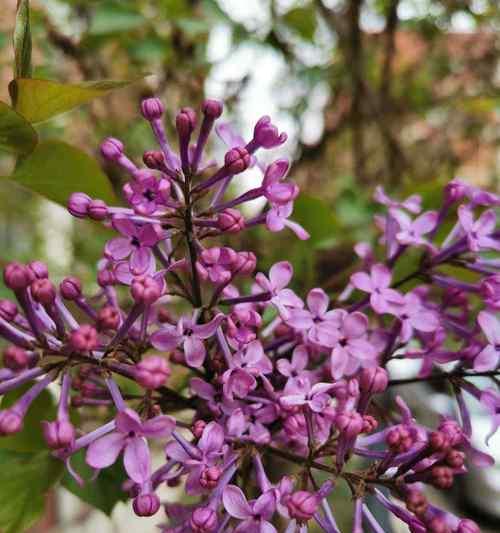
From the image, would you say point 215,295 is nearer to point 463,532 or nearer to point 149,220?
point 149,220

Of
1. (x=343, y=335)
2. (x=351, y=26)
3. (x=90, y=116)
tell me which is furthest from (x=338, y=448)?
(x=90, y=116)

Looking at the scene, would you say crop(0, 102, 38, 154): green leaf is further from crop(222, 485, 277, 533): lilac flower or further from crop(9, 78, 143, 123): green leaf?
crop(222, 485, 277, 533): lilac flower

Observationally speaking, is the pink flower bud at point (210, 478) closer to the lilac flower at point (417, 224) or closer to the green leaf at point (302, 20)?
the lilac flower at point (417, 224)

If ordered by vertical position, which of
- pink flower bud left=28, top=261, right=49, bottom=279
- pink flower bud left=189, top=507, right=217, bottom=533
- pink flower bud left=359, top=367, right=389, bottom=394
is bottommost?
pink flower bud left=189, top=507, right=217, bottom=533

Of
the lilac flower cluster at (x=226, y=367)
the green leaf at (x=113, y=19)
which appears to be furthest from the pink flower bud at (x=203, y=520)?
the green leaf at (x=113, y=19)

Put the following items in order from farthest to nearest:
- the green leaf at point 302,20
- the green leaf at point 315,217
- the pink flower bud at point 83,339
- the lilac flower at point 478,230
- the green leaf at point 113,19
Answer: the green leaf at point 302,20 < the green leaf at point 113,19 < the green leaf at point 315,217 < the lilac flower at point 478,230 < the pink flower bud at point 83,339

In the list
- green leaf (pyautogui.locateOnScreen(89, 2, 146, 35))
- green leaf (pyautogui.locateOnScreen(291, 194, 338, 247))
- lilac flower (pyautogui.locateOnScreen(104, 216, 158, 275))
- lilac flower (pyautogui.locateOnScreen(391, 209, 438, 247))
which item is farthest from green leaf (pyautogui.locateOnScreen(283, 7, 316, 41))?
lilac flower (pyautogui.locateOnScreen(104, 216, 158, 275))

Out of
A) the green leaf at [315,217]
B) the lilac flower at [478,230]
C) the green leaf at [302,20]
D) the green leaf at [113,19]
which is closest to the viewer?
the lilac flower at [478,230]

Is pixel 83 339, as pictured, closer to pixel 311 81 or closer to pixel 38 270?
pixel 38 270
